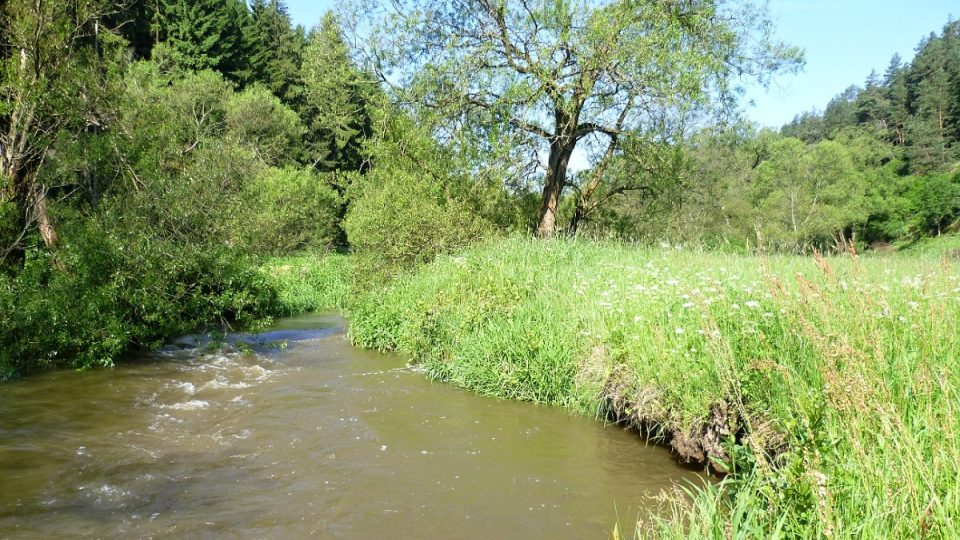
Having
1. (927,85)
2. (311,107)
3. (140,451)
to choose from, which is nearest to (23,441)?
(140,451)

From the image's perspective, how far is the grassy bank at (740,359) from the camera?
10.8ft

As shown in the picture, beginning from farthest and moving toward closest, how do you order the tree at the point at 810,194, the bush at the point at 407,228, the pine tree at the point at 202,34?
the tree at the point at 810,194 → the pine tree at the point at 202,34 → the bush at the point at 407,228

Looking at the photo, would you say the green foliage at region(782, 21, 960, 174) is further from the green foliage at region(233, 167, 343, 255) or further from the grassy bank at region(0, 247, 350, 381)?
the grassy bank at region(0, 247, 350, 381)

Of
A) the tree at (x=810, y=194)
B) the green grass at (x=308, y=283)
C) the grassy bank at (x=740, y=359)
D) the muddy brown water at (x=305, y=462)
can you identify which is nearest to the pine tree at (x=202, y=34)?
the green grass at (x=308, y=283)

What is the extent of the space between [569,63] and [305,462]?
40.4 feet

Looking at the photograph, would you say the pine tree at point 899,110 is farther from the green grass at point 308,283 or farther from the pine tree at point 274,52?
the green grass at point 308,283

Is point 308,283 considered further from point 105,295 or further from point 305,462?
point 305,462

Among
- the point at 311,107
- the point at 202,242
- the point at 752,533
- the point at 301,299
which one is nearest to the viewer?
the point at 752,533

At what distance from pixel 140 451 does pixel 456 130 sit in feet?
38.1

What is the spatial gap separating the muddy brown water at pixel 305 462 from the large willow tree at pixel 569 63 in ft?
28.3

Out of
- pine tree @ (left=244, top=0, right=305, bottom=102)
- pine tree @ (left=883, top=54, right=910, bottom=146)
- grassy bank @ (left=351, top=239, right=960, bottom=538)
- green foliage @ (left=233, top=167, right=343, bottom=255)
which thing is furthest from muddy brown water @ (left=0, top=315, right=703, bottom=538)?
pine tree @ (left=883, top=54, right=910, bottom=146)

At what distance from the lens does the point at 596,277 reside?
33.2 ft

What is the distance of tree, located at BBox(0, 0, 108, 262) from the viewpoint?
10414mm

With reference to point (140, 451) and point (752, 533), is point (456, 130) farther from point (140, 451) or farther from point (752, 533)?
point (752, 533)
